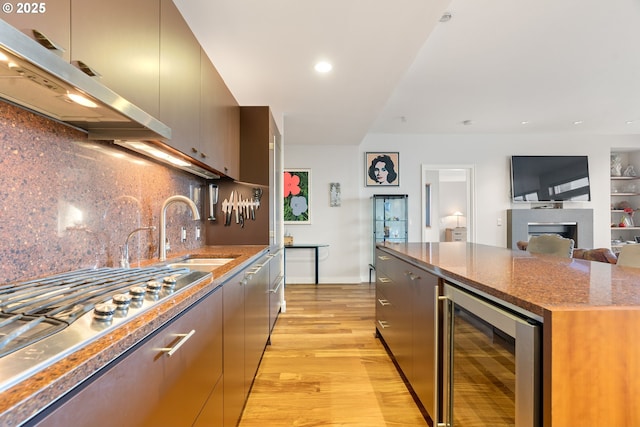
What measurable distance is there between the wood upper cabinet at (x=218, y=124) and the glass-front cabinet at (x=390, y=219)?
2.89 m

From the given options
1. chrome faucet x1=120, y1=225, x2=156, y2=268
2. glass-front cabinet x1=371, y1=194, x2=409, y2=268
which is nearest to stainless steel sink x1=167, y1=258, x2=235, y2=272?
chrome faucet x1=120, y1=225, x2=156, y2=268

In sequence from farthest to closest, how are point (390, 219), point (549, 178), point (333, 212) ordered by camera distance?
1. point (549, 178)
2. point (333, 212)
3. point (390, 219)

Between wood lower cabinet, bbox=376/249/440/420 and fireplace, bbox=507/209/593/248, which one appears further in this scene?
fireplace, bbox=507/209/593/248

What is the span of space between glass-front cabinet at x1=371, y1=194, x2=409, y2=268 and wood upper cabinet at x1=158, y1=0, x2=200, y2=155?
3.66m

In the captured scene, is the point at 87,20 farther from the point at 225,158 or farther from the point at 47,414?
the point at 225,158

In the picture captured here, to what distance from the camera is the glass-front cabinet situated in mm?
4965

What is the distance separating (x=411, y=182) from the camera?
5246 mm

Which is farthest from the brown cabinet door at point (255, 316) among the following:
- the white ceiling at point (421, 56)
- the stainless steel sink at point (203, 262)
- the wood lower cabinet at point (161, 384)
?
the white ceiling at point (421, 56)

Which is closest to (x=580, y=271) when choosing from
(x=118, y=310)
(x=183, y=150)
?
(x=118, y=310)

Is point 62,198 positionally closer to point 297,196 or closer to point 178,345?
point 178,345

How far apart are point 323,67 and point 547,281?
218 centimetres

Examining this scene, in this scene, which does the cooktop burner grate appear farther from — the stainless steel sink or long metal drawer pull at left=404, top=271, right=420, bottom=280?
long metal drawer pull at left=404, top=271, right=420, bottom=280

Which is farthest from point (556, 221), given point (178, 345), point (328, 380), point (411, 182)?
point (178, 345)

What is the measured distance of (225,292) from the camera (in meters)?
1.28
